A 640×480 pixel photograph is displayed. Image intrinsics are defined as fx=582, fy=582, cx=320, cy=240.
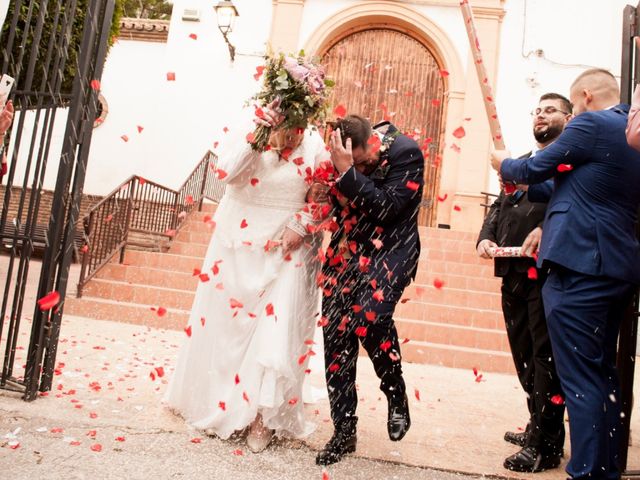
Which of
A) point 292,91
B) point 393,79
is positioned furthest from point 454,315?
point 393,79

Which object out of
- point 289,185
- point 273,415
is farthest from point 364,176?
point 273,415

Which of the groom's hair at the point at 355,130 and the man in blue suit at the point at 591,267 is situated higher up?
the groom's hair at the point at 355,130

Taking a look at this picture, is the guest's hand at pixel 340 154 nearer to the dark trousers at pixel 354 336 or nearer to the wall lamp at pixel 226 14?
the dark trousers at pixel 354 336

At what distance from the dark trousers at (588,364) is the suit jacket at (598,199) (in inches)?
3.0

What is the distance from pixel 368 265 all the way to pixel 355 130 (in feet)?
2.22

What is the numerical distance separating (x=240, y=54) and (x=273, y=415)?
10.0 metres

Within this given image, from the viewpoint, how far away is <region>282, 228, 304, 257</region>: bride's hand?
3018 mm

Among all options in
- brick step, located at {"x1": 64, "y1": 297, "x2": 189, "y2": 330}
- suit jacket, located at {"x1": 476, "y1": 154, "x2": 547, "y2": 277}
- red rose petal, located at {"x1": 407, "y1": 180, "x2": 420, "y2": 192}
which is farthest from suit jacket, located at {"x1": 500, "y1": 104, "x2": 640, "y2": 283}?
brick step, located at {"x1": 64, "y1": 297, "x2": 189, "y2": 330}

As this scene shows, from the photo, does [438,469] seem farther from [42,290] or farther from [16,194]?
[16,194]

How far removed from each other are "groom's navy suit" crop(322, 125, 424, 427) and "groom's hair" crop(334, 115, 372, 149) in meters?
0.15

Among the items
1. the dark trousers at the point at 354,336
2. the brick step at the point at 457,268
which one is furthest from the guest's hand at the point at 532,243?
the brick step at the point at 457,268

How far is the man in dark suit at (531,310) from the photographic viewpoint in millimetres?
2959

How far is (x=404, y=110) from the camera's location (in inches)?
464

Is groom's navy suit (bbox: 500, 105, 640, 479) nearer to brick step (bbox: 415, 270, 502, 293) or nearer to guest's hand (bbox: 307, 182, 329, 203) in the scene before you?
guest's hand (bbox: 307, 182, 329, 203)
